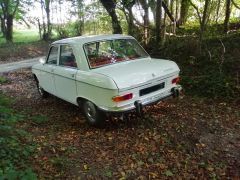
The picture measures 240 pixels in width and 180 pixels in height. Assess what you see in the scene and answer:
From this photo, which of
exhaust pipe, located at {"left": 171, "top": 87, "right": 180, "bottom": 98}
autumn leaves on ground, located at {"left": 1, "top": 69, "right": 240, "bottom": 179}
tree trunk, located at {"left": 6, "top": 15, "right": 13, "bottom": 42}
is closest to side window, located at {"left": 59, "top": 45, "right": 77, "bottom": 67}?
autumn leaves on ground, located at {"left": 1, "top": 69, "right": 240, "bottom": 179}

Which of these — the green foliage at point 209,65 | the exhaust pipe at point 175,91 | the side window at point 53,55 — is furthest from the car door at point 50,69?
the green foliage at point 209,65

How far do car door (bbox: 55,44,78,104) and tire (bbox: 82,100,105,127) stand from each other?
0.42 metres

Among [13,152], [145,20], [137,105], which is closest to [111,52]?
[137,105]

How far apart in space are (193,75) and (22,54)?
14.5 meters

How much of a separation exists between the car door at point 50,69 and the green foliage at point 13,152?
5.60 ft

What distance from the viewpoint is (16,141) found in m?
5.18

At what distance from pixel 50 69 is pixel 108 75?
2445 mm

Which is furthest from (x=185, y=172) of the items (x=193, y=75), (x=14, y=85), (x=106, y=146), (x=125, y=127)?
(x=14, y=85)

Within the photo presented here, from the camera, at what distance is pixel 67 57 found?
22.2 feet

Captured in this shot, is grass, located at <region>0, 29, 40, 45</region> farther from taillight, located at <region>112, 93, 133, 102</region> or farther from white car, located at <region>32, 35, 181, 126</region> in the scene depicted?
taillight, located at <region>112, 93, 133, 102</region>

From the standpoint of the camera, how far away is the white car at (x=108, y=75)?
18.2 ft

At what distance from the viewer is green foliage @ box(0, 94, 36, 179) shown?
3995mm

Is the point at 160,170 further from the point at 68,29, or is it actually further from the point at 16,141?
the point at 68,29

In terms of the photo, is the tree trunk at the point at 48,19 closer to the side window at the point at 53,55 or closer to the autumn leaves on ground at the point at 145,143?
the side window at the point at 53,55
